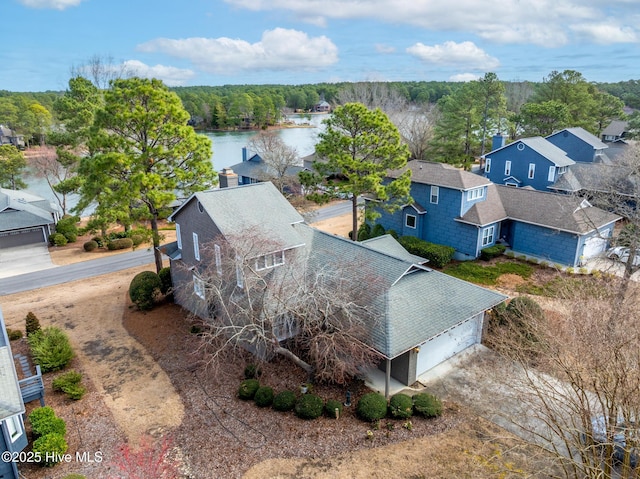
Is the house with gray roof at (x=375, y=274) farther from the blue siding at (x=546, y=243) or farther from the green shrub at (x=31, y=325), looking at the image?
the blue siding at (x=546, y=243)

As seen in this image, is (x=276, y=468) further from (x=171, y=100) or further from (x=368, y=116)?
(x=368, y=116)

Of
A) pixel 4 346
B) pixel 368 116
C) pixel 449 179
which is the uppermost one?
pixel 368 116

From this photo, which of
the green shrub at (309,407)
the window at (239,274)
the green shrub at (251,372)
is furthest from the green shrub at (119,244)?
the green shrub at (309,407)

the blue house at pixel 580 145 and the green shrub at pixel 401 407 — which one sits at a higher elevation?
the blue house at pixel 580 145

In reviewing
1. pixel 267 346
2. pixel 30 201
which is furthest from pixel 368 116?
pixel 30 201

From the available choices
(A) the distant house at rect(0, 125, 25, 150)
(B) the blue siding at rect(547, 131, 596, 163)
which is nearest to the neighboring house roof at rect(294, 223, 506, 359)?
(B) the blue siding at rect(547, 131, 596, 163)

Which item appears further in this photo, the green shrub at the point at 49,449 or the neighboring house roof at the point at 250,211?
the neighboring house roof at the point at 250,211

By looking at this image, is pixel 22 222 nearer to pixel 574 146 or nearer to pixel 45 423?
pixel 45 423

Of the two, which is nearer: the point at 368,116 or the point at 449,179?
the point at 368,116
